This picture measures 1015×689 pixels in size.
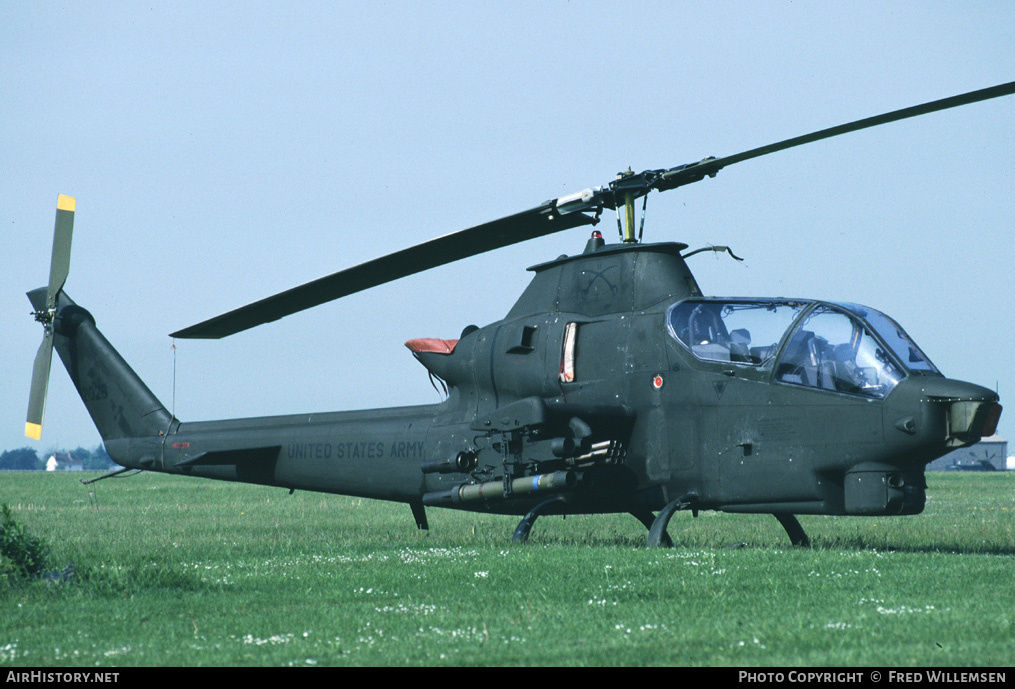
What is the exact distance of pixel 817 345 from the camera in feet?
39.2

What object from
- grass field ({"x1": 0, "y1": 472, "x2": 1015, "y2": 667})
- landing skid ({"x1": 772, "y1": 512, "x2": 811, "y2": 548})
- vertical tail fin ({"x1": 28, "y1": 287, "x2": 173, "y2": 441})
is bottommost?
landing skid ({"x1": 772, "y1": 512, "x2": 811, "y2": 548})

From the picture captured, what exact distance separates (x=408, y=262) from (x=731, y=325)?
4403 millimetres

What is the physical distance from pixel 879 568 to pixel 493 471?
5.93 meters

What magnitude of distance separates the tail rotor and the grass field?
4.87 metres

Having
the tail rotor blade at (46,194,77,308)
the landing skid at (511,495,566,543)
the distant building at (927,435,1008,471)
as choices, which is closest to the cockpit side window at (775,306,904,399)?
the landing skid at (511,495,566,543)

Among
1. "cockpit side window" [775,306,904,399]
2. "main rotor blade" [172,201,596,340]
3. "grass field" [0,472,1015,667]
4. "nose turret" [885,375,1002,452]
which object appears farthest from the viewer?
"main rotor blade" [172,201,596,340]

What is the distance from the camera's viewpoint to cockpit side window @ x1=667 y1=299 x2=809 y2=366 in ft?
40.3

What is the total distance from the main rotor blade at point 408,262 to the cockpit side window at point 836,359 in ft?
11.9

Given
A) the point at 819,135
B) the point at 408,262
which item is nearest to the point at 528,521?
the point at 408,262

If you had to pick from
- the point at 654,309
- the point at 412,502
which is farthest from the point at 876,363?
the point at 412,502

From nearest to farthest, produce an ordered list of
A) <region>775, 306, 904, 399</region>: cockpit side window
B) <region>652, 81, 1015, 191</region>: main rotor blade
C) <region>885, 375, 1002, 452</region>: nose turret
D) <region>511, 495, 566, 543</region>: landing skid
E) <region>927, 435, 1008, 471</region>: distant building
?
<region>652, 81, 1015, 191</region>: main rotor blade, <region>885, 375, 1002, 452</region>: nose turret, <region>775, 306, 904, 399</region>: cockpit side window, <region>511, 495, 566, 543</region>: landing skid, <region>927, 435, 1008, 471</region>: distant building

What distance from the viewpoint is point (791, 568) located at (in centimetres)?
1030

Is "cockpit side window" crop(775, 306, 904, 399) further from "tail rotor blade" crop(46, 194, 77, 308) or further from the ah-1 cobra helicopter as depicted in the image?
"tail rotor blade" crop(46, 194, 77, 308)
